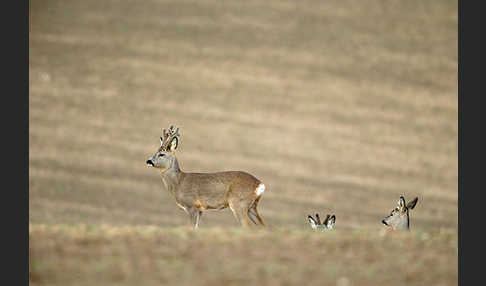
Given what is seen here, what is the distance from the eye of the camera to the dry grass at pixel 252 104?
2783 cm

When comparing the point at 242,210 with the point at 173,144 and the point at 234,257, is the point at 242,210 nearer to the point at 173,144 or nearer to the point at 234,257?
the point at 173,144

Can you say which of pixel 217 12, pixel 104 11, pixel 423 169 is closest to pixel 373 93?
pixel 423 169

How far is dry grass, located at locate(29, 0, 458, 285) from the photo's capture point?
27828 mm

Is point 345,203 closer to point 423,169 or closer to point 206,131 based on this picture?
point 423,169

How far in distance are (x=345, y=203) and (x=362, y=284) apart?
17168 mm

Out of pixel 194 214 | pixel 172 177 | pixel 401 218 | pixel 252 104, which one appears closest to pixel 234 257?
pixel 194 214

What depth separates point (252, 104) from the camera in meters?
33.1

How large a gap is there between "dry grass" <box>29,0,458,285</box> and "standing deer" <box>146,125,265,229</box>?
9.75m

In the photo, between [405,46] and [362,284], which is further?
[405,46]

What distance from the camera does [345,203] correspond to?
1092 inches

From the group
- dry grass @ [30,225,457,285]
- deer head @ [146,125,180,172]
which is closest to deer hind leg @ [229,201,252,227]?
deer head @ [146,125,180,172]

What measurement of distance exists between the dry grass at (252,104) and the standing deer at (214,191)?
32.0 ft

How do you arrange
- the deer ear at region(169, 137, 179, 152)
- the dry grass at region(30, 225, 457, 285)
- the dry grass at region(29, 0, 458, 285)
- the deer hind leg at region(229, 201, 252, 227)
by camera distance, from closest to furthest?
the dry grass at region(30, 225, 457, 285) < the deer hind leg at region(229, 201, 252, 227) < the deer ear at region(169, 137, 179, 152) < the dry grass at region(29, 0, 458, 285)

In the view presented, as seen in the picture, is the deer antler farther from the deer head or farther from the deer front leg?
the deer front leg
